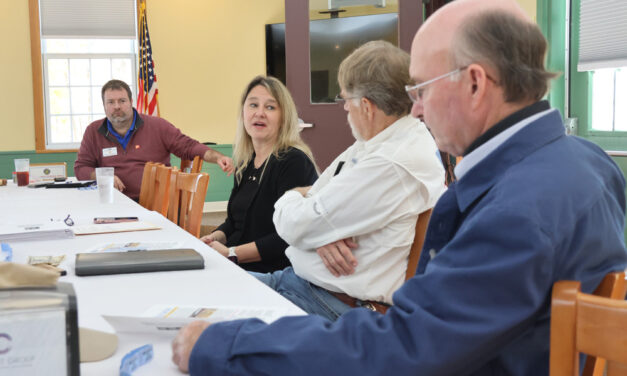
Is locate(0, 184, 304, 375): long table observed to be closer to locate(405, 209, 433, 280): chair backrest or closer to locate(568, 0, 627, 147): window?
locate(405, 209, 433, 280): chair backrest

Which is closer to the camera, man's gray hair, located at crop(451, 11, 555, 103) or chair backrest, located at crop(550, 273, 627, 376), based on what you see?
chair backrest, located at crop(550, 273, 627, 376)

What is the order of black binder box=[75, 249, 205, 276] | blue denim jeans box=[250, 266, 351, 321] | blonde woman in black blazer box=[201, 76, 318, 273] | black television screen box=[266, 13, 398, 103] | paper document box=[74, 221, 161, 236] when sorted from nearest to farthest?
1. black binder box=[75, 249, 205, 276]
2. blue denim jeans box=[250, 266, 351, 321]
3. paper document box=[74, 221, 161, 236]
4. blonde woman in black blazer box=[201, 76, 318, 273]
5. black television screen box=[266, 13, 398, 103]

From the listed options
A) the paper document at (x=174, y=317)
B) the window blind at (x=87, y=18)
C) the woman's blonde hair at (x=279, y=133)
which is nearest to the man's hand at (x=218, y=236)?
the woman's blonde hair at (x=279, y=133)

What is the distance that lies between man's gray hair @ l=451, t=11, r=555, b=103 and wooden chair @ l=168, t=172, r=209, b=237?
180cm

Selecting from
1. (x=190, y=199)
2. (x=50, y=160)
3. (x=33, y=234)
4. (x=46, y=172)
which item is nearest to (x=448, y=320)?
(x=33, y=234)

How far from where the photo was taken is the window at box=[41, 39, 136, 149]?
7.29 meters

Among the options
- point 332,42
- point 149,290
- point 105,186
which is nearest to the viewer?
point 149,290

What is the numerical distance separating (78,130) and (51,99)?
46 cm

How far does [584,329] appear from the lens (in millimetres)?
706

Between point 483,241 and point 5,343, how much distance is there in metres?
0.56

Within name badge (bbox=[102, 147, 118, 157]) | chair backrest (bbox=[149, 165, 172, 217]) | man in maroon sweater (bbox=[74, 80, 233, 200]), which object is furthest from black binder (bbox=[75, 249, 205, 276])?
name badge (bbox=[102, 147, 118, 157])

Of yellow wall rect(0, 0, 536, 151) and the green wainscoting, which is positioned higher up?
yellow wall rect(0, 0, 536, 151)

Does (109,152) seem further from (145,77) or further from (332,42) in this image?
(145,77)

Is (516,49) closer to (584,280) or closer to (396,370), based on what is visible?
(584,280)
